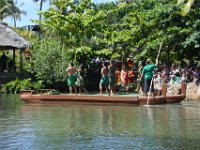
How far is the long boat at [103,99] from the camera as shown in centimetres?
1969

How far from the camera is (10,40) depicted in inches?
1270

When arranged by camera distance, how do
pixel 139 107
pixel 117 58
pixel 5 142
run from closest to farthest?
pixel 5 142, pixel 139 107, pixel 117 58

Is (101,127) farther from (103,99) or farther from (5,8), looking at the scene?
(5,8)

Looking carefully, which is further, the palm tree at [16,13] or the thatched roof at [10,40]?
the palm tree at [16,13]

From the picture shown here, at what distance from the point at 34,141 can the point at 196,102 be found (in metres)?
12.2

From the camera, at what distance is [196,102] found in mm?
22016

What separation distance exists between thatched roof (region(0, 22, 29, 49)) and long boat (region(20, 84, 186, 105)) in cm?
1075

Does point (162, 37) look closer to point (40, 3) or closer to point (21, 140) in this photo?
point (21, 140)

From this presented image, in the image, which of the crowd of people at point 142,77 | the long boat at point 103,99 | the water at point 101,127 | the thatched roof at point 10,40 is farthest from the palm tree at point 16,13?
the water at point 101,127

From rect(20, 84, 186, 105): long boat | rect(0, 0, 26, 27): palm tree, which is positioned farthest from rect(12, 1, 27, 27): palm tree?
rect(20, 84, 186, 105): long boat

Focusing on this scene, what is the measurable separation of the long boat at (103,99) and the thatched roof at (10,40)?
35.3 feet

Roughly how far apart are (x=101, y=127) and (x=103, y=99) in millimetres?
6609

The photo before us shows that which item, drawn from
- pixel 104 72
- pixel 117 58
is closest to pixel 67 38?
pixel 117 58

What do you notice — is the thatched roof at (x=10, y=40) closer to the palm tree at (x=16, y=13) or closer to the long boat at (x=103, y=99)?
the long boat at (x=103, y=99)
